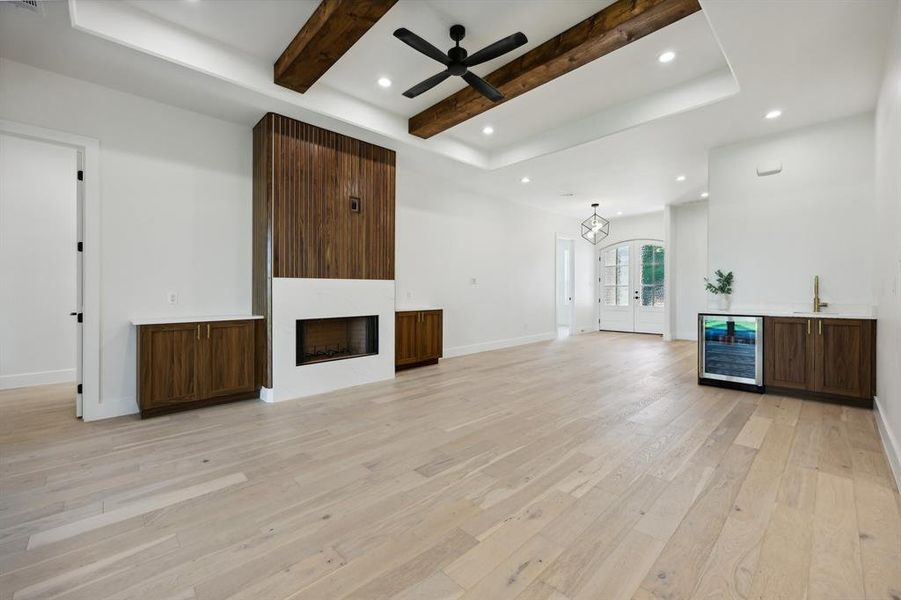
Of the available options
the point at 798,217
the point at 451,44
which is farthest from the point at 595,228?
the point at 451,44

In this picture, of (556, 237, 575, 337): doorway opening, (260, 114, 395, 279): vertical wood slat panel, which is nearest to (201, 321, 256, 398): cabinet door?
(260, 114, 395, 279): vertical wood slat panel

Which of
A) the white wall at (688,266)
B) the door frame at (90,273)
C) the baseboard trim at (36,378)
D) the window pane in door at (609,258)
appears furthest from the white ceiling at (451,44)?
the window pane in door at (609,258)

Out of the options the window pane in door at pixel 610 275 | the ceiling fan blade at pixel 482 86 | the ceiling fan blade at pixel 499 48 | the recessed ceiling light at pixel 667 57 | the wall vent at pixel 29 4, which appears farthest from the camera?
the window pane in door at pixel 610 275

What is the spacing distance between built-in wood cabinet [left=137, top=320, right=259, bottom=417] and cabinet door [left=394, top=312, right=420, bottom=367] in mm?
1922

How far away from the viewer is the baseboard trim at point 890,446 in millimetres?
2227

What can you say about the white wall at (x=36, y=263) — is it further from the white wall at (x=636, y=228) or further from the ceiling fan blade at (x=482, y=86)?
the white wall at (x=636, y=228)

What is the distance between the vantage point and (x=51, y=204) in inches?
188

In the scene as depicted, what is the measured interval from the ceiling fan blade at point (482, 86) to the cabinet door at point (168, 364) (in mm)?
3352

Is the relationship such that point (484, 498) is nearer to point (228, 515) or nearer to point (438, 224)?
point (228, 515)

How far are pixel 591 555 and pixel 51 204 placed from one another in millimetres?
6802

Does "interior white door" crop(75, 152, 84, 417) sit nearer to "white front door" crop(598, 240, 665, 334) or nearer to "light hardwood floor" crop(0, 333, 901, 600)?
"light hardwood floor" crop(0, 333, 901, 600)

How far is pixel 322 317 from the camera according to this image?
14.3 feet

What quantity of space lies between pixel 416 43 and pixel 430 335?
12.8ft

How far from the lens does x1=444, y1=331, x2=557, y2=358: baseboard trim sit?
22.0ft
